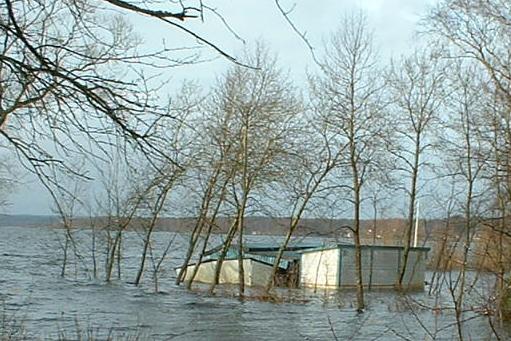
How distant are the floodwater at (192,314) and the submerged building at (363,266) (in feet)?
5.77

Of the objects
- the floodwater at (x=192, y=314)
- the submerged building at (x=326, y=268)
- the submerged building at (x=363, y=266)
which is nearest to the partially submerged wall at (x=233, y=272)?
the submerged building at (x=326, y=268)

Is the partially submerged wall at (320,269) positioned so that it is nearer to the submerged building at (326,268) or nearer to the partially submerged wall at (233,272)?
the submerged building at (326,268)

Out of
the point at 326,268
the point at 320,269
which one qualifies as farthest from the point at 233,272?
the point at 326,268

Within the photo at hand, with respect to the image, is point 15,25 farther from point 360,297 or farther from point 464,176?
point 360,297

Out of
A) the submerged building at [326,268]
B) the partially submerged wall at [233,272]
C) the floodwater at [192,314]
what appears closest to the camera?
the floodwater at [192,314]

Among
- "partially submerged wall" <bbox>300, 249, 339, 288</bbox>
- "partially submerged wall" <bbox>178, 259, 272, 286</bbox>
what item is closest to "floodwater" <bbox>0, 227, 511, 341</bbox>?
"partially submerged wall" <bbox>178, 259, 272, 286</bbox>

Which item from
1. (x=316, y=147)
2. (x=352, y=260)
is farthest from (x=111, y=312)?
(x=352, y=260)

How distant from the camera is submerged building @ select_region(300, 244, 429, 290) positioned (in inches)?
1447

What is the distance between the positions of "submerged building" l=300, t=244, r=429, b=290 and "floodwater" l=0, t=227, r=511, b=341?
1.76 m

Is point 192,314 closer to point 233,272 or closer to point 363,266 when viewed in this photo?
point 233,272

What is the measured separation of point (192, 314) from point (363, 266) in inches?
605

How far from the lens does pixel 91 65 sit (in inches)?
186

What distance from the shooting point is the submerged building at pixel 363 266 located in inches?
1447

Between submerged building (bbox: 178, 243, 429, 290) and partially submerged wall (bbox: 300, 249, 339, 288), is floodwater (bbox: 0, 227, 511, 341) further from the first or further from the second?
partially submerged wall (bbox: 300, 249, 339, 288)
